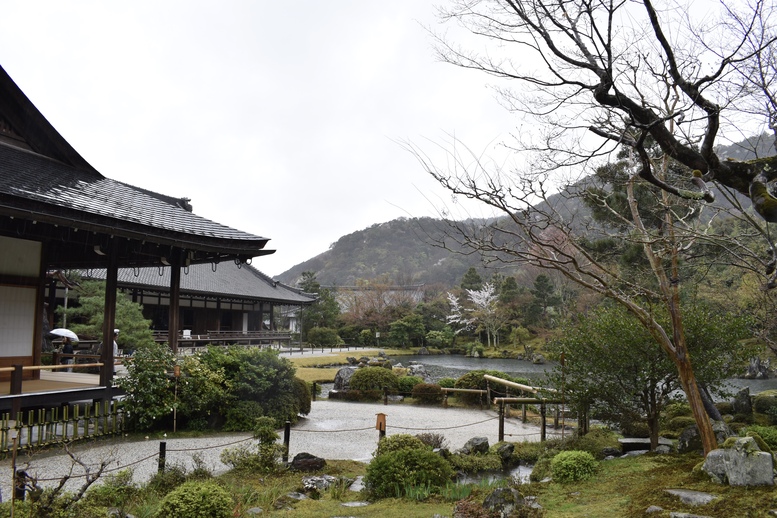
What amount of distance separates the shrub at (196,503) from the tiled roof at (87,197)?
5.09 meters

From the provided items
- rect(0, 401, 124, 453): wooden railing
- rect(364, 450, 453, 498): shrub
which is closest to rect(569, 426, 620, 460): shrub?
rect(364, 450, 453, 498): shrub

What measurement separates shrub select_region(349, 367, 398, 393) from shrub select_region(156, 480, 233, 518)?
12134mm

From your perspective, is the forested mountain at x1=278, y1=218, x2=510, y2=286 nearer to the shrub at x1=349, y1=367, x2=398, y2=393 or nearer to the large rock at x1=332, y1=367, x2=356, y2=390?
the large rock at x1=332, y1=367, x2=356, y2=390

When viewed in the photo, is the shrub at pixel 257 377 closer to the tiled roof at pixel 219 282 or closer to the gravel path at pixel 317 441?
the gravel path at pixel 317 441

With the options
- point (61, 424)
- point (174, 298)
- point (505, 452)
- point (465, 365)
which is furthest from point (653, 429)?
point (465, 365)

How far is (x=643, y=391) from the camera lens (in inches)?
305

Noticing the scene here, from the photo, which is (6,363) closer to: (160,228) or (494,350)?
(160,228)

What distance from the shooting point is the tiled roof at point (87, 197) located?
26.2 feet

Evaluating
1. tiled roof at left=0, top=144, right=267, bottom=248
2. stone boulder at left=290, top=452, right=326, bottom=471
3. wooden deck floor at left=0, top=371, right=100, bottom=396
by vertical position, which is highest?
tiled roof at left=0, top=144, right=267, bottom=248

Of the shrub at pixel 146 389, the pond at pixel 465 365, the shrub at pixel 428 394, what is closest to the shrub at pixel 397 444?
the shrub at pixel 146 389

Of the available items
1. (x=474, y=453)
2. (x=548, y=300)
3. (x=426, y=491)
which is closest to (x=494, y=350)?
(x=548, y=300)

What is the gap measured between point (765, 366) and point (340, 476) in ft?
78.0

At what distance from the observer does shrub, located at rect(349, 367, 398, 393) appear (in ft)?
56.1

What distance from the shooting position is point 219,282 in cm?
3150
